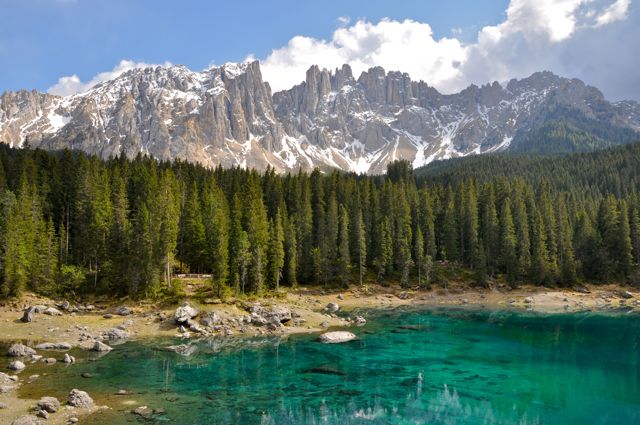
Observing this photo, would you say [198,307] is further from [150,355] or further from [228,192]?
[228,192]

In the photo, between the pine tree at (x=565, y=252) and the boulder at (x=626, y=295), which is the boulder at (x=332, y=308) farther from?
the boulder at (x=626, y=295)

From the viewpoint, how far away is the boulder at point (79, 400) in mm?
28484

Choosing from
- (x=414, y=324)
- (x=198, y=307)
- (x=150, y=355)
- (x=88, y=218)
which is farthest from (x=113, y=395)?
(x=88, y=218)

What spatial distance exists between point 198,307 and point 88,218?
1232 inches

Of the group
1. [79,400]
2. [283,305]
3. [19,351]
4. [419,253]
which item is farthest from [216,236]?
[419,253]

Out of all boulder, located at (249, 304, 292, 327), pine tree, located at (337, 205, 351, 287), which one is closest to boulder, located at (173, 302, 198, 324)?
boulder, located at (249, 304, 292, 327)

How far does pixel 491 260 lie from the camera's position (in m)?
104

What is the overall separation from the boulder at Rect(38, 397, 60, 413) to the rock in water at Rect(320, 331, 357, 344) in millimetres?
28257

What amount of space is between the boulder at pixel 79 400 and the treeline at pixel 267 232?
116ft

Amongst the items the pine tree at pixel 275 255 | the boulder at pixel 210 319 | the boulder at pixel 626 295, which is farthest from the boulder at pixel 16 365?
the boulder at pixel 626 295

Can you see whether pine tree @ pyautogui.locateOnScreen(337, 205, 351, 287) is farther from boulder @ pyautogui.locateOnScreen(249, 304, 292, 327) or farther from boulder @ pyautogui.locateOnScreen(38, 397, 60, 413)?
boulder @ pyautogui.locateOnScreen(38, 397, 60, 413)

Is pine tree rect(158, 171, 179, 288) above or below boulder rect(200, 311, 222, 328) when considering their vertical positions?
above

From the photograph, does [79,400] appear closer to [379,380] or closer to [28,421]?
[28,421]

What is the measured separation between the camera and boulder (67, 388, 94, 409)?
2848 cm
